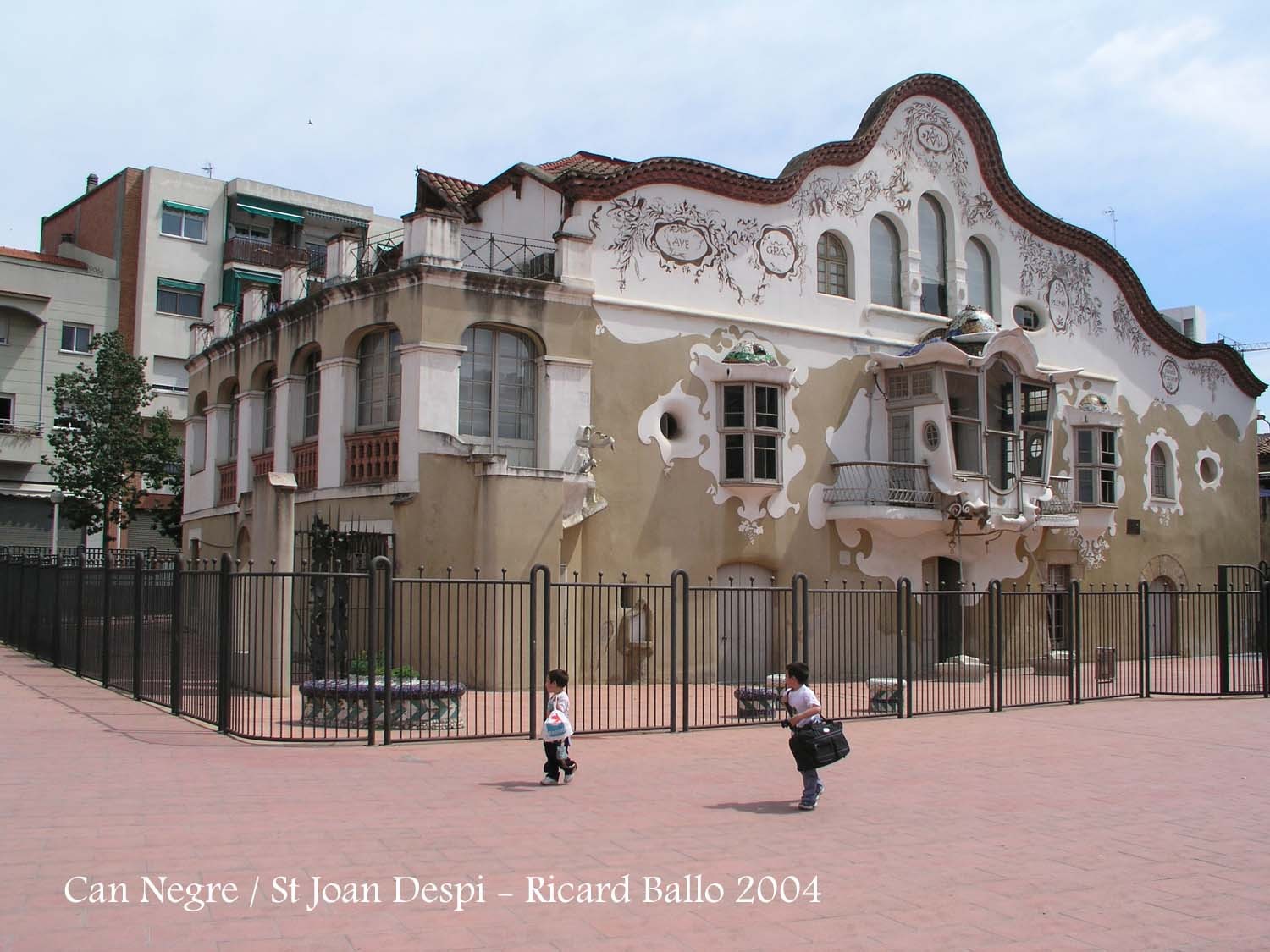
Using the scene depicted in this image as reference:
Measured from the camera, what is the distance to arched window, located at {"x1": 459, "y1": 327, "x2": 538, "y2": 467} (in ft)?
67.3

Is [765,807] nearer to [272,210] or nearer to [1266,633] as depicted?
[1266,633]

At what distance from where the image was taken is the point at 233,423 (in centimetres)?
2758

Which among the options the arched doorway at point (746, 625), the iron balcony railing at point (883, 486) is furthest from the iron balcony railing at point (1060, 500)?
the arched doorway at point (746, 625)

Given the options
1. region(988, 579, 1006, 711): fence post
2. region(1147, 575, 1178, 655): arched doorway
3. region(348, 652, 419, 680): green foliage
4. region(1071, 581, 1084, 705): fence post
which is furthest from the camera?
region(1147, 575, 1178, 655): arched doorway

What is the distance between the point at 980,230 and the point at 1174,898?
2160 cm

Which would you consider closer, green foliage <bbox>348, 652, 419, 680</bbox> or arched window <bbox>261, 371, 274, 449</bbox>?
green foliage <bbox>348, 652, 419, 680</bbox>

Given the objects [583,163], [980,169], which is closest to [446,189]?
[583,163]

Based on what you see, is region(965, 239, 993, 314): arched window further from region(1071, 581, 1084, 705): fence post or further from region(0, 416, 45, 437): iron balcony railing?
region(0, 416, 45, 437): iron balcony railing

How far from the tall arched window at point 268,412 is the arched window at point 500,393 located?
630 centimetres

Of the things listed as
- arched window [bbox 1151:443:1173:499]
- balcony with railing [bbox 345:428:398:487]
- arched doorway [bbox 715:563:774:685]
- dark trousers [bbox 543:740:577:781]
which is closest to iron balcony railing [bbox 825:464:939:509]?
arched doorway [bbox 715:563:774:685]

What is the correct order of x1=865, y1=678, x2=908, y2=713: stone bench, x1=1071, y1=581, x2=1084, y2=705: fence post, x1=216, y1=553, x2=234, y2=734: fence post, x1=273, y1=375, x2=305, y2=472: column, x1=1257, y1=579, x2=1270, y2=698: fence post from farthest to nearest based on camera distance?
x1=273, y1=375, x2=305, y2=472: column → x1=1257, y1=579, x2=1270, y2=698: fence post → x1=1071, y1=581, x2=1084, y2=705: fence post → x1=865, y1=678, x2=908, y2=713: stone bench → x1=216, y1=553, x2=234, y2=734: fence post

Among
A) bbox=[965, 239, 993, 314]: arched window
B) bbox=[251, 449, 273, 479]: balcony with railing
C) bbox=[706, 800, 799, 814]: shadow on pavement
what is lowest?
bbox=[706, 800, 799, 814]: shadow on pavement

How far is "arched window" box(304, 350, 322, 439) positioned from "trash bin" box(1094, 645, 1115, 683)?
14532 mm

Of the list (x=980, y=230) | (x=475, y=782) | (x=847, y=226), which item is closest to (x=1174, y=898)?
(x=475, y=782)
